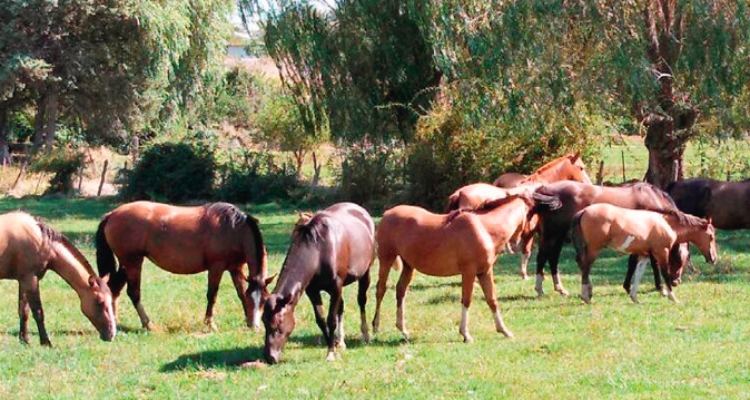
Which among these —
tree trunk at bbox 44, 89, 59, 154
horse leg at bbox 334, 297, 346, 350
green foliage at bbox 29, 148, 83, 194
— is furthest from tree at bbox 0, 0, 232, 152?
horse leg at bbox 334, 297, 346, 350

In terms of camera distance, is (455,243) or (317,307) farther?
(455,243)

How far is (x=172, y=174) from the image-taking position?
3306 centimetres

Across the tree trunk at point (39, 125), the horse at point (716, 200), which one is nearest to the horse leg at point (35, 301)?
the horse at point (716, 200)

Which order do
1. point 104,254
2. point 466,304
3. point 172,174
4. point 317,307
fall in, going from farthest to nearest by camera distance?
point 172,174
point 104,254
point 466,304
point 317,307

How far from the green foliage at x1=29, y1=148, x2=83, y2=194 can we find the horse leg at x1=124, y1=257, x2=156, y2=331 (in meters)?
24.8

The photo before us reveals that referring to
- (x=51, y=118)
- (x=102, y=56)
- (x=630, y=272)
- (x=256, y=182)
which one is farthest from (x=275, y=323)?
(x=51, y=118)

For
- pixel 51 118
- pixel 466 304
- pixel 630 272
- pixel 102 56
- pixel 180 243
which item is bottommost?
pixel 630 272

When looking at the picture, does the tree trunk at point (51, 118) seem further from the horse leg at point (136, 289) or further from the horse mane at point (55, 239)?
the horse mane at point (55, 239)

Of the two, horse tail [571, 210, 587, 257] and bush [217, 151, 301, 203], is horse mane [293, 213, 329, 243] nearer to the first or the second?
horse tail [571, 210, 587, 257]

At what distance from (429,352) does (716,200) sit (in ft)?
33.7

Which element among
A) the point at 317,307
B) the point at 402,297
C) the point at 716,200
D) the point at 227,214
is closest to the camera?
the point at 317,307

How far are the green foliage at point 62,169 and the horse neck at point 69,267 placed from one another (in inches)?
1002

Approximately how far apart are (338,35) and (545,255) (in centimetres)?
1570

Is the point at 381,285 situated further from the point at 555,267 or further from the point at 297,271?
the point at 555,267
